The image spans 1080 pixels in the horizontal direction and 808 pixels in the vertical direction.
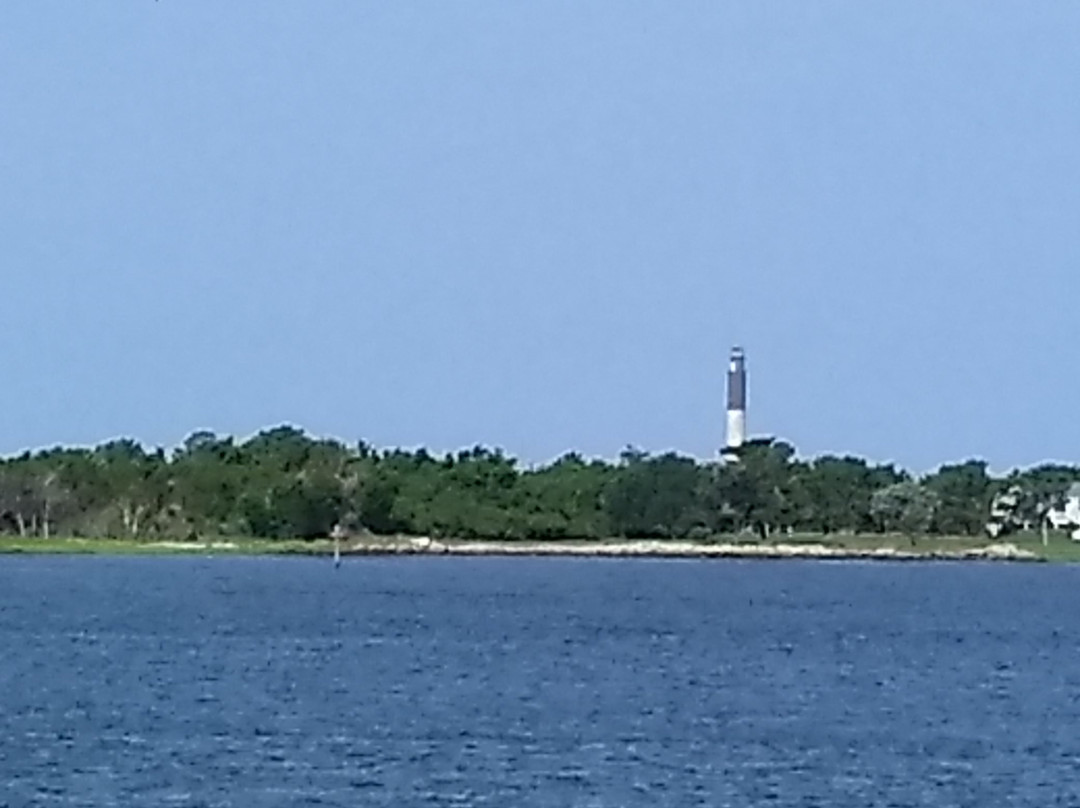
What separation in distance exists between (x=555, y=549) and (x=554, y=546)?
1.01 m

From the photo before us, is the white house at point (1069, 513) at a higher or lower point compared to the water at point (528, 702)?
higher

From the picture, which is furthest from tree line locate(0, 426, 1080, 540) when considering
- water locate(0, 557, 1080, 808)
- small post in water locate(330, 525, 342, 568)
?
water locate(0, 557, 1080, 808)

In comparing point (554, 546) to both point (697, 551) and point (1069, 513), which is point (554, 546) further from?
point (1069, 513)

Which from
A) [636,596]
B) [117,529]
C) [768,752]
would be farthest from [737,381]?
[768,752]

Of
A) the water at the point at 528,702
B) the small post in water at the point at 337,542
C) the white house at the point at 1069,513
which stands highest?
the white house at the point at 1069,513

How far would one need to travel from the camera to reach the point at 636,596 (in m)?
110

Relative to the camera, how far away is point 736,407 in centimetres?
16162

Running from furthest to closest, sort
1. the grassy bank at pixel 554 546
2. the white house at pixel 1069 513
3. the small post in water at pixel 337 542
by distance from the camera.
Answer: the white house at pixel 1069 513, the grassy bank at pixel 554 546, the small post in water at pixel 337 542

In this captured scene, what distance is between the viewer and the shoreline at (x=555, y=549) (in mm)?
161125

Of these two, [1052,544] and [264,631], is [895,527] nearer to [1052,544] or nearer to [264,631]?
[1052,544]

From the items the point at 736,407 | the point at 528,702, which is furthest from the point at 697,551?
the point at 528,702

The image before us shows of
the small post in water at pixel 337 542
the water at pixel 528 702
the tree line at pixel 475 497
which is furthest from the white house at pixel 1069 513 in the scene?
the water at pixel 528 702

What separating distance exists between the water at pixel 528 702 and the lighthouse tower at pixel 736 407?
55227mm

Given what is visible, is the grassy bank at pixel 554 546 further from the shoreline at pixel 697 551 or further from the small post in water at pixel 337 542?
the small post in water at pixel 337 542
